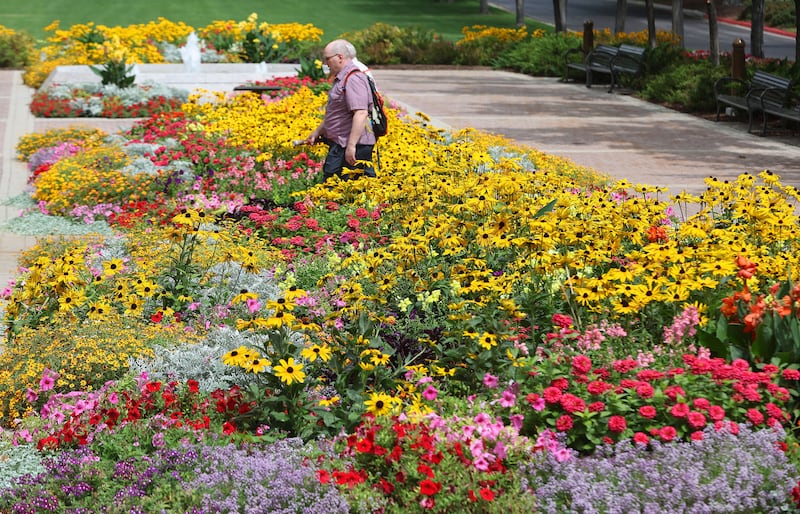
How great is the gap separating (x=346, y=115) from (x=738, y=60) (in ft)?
35.8

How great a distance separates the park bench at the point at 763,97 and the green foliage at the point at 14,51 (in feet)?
50.9

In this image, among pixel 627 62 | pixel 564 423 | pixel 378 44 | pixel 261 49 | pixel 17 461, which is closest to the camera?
pixel 564 423

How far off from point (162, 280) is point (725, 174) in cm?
787

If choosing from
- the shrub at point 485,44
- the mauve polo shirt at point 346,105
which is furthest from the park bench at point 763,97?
the shrub at point 485,44

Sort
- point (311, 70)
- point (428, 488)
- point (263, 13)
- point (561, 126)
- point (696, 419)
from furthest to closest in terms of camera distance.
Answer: point (263, 13)
point (311, 70)
point (561, 126)
point (696, 419)
point (428, 488)

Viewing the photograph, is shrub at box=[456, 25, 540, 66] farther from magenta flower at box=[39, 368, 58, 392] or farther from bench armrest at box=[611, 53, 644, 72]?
magenta flower at box=[39, 368, 58, 392]

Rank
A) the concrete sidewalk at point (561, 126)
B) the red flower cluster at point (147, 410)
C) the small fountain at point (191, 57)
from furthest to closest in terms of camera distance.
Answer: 1. the small fountain at point (191, 57)
2. the concrete sidewalk at point (561, 126)
3. the red flower cluster at point (147, 410)

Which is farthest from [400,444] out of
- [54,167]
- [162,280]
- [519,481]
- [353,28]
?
[353,28]

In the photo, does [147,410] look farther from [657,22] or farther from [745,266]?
[657,22]

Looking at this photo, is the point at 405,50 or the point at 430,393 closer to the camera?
the point at 430,393

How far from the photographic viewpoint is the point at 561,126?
1670cm

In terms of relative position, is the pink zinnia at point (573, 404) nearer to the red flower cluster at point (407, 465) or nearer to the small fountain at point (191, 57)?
the red flower cluster at point (407, 465)

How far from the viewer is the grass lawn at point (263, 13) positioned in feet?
122

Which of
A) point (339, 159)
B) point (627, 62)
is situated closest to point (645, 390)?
point (339, 159)
